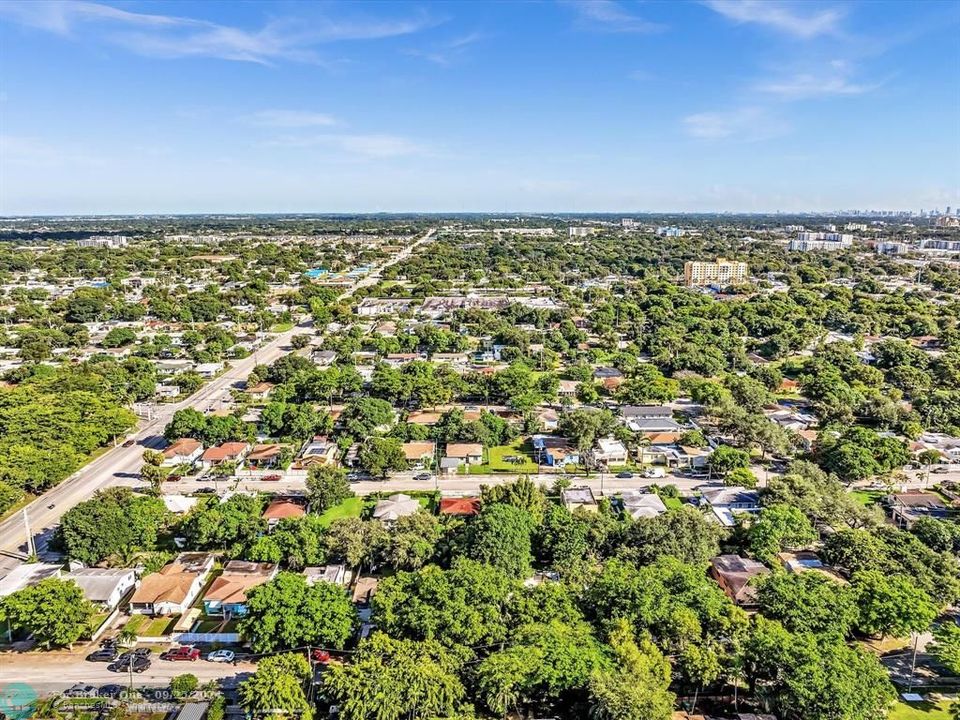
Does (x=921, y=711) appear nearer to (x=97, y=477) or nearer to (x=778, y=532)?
(x=778, y=532)

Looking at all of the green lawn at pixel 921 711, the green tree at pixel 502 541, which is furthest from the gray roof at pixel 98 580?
the green lawn at pixel 921 711

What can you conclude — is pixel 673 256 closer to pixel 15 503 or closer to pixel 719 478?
pixel 719 478

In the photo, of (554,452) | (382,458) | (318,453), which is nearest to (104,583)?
(382,458)

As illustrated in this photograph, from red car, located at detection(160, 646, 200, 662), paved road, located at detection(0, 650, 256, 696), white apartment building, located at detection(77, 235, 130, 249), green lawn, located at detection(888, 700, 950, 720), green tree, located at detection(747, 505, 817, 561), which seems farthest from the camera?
white apartment building, located at detection(77, 235, 130, 249)

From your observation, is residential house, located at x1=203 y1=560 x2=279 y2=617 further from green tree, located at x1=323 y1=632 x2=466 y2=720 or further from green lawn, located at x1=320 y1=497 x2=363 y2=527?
green tree, located at x1=323 y1=632 x2=466 y2=720

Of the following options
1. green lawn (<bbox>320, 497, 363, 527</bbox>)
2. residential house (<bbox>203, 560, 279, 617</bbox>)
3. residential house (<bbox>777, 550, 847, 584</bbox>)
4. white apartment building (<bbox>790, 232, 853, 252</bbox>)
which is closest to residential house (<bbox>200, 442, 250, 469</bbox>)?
green lawn (<bbox>320, 497, 363, 527</bbox>)

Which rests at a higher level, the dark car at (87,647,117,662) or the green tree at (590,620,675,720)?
the green tree at (590,620,675,720)
